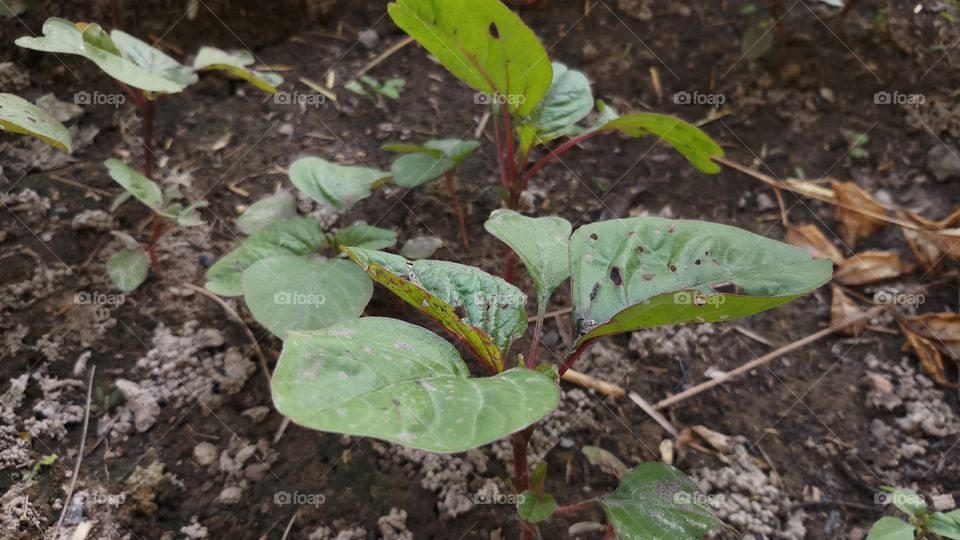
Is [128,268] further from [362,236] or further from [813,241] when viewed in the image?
[813,241]

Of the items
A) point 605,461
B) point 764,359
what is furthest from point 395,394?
point 764,359

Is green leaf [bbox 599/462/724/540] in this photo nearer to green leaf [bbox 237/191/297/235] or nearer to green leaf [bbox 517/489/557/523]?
green leaf [bbox 517/489/557/523]

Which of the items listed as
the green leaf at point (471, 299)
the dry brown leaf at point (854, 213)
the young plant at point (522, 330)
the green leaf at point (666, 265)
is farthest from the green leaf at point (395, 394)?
the dry brown leaf at point (854, 213)

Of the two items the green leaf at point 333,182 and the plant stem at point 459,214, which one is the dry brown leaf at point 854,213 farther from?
the green leaf at point 333,182

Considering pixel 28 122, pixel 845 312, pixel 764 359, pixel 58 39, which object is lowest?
pixel 764 359

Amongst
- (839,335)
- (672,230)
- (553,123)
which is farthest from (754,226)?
(672,230)

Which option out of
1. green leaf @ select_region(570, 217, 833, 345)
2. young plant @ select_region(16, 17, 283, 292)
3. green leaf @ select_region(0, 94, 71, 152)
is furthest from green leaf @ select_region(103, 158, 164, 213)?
green leaf @ select_region(570, 217, 833, 345)
